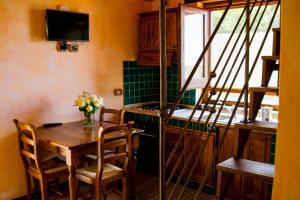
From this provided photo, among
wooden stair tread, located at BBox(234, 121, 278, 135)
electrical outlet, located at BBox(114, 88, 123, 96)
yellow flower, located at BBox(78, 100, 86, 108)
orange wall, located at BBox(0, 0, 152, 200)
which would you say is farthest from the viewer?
electrical outlet, located at BBox(114, 88, 123, 96)

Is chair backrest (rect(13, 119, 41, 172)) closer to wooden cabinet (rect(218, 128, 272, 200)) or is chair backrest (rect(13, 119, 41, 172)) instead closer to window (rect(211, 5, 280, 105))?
wooden cabinet (rect(218, 128, 272, 200))

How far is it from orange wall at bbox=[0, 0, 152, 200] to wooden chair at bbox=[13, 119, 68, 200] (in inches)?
7.9

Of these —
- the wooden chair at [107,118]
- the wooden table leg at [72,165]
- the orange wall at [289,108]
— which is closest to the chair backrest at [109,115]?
the wooden chair at [107,118]

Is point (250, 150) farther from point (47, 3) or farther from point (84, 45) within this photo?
point (47, 3)

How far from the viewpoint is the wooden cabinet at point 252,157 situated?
290 centimetres

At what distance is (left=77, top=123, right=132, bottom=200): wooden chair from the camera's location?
103 inches

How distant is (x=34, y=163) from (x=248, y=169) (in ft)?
7.07

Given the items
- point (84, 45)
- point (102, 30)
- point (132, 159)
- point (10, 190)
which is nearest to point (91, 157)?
point (132, 159)

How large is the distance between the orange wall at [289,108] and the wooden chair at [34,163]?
2.13m

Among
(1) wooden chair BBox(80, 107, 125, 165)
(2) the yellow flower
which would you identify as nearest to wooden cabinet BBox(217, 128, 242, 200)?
(1) wooden chair BBox(80, 107, 125, 165)

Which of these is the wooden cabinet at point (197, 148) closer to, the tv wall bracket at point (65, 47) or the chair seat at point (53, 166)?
the chair seat at point (53, 166)

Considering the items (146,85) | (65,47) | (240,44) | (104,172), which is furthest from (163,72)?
(146,85)

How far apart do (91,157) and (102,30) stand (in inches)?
62.8

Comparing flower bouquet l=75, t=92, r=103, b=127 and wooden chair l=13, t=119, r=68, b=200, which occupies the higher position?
flower bouquet l=75, t=92, r=103, b=127
